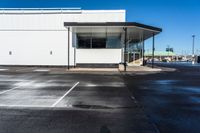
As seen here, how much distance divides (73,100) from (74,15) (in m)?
24.5

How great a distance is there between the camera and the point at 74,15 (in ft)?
109

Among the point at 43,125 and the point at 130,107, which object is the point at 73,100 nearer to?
the point at 130,107

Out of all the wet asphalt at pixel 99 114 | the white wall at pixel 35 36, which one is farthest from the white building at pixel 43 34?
the wet asphalt at pixel 99 114

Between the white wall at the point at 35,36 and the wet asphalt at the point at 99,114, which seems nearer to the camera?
the wet asphalt at the point at 99,114

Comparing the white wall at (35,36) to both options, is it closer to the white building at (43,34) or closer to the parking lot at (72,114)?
the white building at (43,34)

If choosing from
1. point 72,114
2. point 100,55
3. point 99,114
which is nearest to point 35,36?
point 100,55

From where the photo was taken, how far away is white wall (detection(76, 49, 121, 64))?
98.1 ft

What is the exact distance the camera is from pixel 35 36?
1329 inches

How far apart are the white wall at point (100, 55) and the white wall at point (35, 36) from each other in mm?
3408

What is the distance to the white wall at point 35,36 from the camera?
109ft

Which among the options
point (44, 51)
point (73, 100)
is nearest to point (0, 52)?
point (44, 51)

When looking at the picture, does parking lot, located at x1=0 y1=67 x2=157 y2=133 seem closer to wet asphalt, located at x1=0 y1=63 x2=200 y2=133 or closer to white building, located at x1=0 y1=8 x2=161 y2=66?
wet asphalt, located at x1=0 y1=63 x2=200 y2=133

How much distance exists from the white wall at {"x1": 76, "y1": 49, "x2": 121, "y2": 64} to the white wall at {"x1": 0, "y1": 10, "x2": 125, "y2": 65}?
3408mm

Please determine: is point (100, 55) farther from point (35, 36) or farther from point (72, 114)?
point (72, 114)
